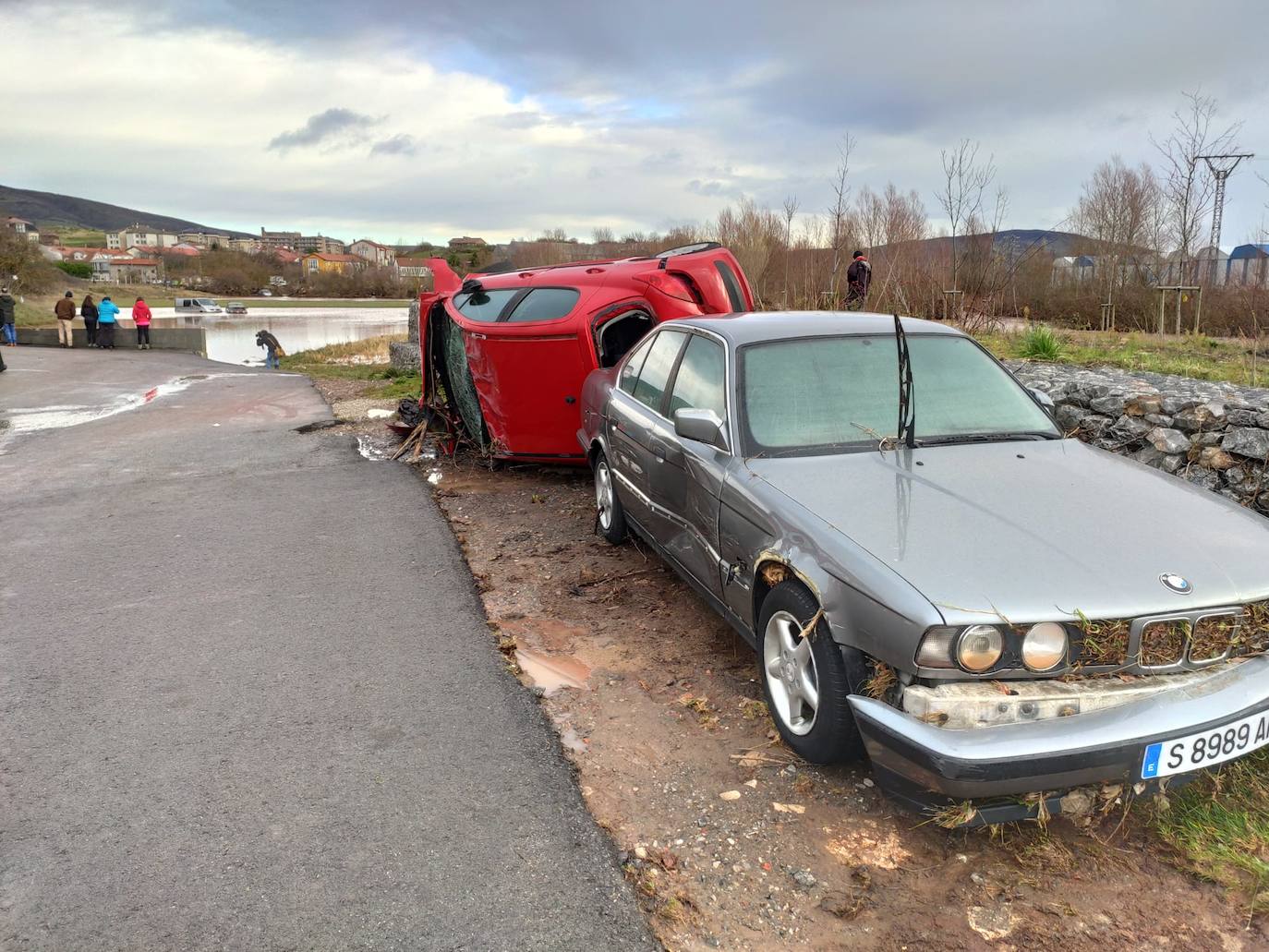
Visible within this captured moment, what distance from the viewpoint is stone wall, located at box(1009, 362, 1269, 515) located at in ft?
16.6

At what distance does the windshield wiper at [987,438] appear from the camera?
3.97 metres

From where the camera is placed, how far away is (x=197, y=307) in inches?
3187

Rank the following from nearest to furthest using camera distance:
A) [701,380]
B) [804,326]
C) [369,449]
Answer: [701,380], [804,326], [369,449]

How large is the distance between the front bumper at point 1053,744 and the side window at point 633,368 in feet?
10.8

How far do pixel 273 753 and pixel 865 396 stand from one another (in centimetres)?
296

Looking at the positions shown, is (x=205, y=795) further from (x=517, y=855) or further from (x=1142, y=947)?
(x=1142, y=947)

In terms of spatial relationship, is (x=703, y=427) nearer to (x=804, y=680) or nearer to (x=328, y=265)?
(x=804, y=680)

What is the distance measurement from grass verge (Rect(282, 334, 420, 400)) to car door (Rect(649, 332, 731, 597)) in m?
10.7

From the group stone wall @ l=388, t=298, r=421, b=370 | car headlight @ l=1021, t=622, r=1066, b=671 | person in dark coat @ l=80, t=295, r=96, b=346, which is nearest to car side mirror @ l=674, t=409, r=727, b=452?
car headlight @ l=1021, t=622, r=1066, b=671

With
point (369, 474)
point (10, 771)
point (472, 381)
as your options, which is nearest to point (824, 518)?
point (10, 771)

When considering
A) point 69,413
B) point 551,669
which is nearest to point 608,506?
point 551,669

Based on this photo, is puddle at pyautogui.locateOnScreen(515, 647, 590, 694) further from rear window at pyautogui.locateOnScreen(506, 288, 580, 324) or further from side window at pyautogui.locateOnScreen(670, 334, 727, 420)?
rear window at pyautogui.locateOnScreen(506, 288, 580, 324)

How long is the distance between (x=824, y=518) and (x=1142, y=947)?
5.01ft

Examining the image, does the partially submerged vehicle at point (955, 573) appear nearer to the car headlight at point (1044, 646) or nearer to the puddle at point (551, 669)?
the car headlight at point (1044, 646)
